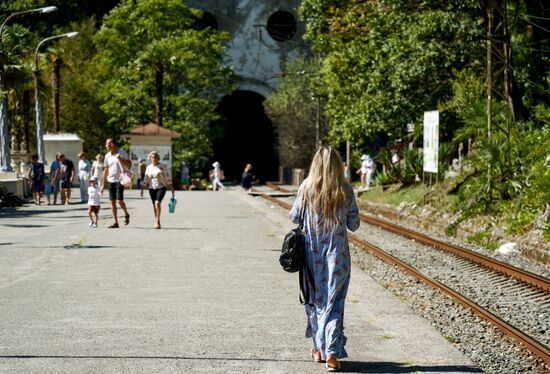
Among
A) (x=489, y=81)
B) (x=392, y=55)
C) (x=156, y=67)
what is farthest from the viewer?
(x=156, y=67)

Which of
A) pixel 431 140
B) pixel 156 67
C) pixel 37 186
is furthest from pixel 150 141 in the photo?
pixel 431 140

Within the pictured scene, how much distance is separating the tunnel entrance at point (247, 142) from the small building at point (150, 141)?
2170 centimetres

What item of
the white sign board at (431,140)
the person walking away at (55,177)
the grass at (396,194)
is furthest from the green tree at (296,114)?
the white sign board at (431,140)

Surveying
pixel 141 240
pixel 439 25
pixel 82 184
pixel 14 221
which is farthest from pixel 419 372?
pixel 82 184

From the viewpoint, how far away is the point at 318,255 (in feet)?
25.5

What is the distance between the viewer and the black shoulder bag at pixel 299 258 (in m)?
7.68

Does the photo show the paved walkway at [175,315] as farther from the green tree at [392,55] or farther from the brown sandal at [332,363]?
the green tree at [392,55]

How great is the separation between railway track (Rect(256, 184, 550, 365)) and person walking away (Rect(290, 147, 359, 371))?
1924mm

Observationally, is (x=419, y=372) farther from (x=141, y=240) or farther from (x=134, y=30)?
(x=134, y=30)

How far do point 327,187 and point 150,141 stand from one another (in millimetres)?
44677

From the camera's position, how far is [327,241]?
25.5 ft

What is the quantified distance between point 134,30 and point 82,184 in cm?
2747

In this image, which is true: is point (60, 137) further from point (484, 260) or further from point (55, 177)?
point (484, 260)

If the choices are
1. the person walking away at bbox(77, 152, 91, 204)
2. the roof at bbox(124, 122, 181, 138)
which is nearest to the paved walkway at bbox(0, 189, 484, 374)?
the person walking away at bbox(77, 152, 91, 204)
